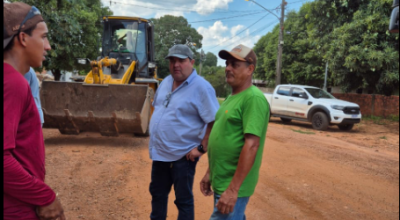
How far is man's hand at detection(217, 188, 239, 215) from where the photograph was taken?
7.06 feet

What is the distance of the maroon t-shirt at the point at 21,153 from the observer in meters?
1.41

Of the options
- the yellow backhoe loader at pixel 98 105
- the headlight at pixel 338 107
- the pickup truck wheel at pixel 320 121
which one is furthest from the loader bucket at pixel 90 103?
the headlight at pixel 338 107

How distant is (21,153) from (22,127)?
12 centimetres

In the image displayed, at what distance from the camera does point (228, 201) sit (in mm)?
2150

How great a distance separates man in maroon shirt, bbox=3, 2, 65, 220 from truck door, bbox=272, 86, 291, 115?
13253 millimetres

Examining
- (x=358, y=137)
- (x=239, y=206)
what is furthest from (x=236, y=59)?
(x=358, y=137)

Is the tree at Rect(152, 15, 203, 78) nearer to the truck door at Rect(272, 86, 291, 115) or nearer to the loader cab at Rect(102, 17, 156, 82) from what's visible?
the truck door at Rect(272, 86, 291, 115)

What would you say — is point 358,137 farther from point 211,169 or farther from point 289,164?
point 211,169

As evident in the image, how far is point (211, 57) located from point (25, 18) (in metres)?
84.9

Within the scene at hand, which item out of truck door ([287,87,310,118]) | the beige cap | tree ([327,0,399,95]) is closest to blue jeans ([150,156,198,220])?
the beige cap

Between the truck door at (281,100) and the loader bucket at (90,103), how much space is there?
8.11m

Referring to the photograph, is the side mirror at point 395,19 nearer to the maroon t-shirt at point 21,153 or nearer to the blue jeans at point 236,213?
the blue jeans at point 236,213

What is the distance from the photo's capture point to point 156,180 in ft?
10.4

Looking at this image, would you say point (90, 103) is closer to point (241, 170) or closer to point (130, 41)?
point (130, 41)
